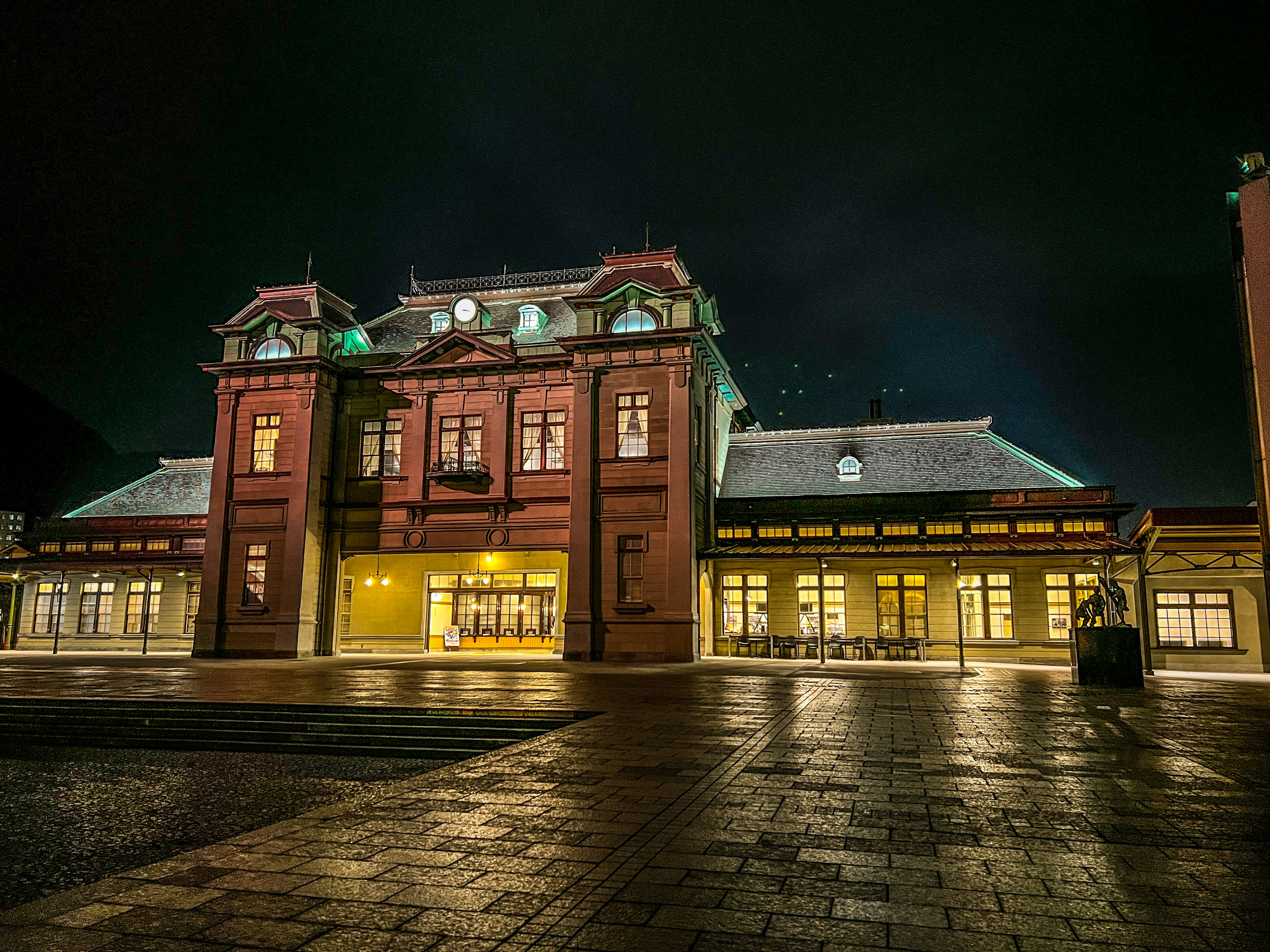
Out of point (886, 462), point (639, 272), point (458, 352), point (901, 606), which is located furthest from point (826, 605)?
point (458, 352)

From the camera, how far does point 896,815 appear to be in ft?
19.9

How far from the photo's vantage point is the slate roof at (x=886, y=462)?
28.9 meters

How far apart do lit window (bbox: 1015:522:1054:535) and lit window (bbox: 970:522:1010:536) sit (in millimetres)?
309

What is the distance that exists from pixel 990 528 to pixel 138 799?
1004 inches

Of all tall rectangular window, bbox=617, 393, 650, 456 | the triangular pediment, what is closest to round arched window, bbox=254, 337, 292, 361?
the triangular pediment

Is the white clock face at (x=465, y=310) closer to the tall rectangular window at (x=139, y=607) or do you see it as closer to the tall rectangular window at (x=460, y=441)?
the tall rectangular window at (x=460, y=441)

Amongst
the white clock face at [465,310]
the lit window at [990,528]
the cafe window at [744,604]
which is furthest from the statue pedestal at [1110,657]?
the white clock face at [465,310]

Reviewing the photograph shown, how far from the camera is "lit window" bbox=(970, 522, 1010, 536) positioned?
27734 millimetres

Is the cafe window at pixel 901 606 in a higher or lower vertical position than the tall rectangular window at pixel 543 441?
lower

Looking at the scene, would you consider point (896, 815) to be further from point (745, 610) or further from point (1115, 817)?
point (745, 610)

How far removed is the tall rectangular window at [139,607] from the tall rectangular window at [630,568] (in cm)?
1836

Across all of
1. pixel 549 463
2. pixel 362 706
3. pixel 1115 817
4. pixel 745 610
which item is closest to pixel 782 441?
pixel 745 610

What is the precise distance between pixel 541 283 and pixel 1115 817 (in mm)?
28002

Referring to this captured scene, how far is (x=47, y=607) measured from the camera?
33.8 meters
